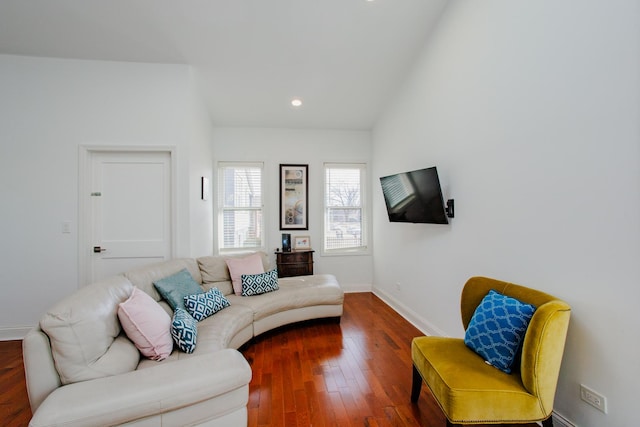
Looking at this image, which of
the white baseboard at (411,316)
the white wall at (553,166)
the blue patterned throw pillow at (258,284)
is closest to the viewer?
the white wall at (553,166)

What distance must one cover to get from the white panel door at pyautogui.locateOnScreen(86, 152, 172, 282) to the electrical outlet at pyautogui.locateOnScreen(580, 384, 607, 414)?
3575 millimetres

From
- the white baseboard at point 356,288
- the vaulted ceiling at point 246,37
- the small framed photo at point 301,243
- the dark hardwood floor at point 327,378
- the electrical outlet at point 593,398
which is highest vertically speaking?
the vaulted ceiling at point 246,37

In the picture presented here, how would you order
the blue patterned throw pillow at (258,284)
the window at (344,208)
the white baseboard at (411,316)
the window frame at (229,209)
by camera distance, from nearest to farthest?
the white baseboard at (411,316), the blue patterned throw pillow at (258,284), the window frame at (229,209), the window at (344,208)

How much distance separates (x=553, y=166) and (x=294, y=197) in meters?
3.54

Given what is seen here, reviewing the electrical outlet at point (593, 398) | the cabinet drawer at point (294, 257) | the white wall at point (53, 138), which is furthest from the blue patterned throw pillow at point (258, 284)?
the electrical outlet at point (593, 398)

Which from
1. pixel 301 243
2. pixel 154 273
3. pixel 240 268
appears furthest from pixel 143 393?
pixel 301 243

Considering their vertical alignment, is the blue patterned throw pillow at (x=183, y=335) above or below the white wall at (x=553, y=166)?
below

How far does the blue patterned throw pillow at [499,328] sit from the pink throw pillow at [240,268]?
2.31m

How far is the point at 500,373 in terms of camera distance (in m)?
1.50

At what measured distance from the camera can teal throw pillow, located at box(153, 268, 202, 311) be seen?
232cm

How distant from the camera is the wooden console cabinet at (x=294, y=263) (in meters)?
4.30

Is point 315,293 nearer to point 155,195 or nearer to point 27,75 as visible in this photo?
point 155,195

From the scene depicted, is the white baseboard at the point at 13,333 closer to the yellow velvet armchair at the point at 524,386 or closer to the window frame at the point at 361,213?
the window frame at the point at 361,213

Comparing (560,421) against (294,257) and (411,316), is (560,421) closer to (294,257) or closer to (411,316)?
(411,316)
